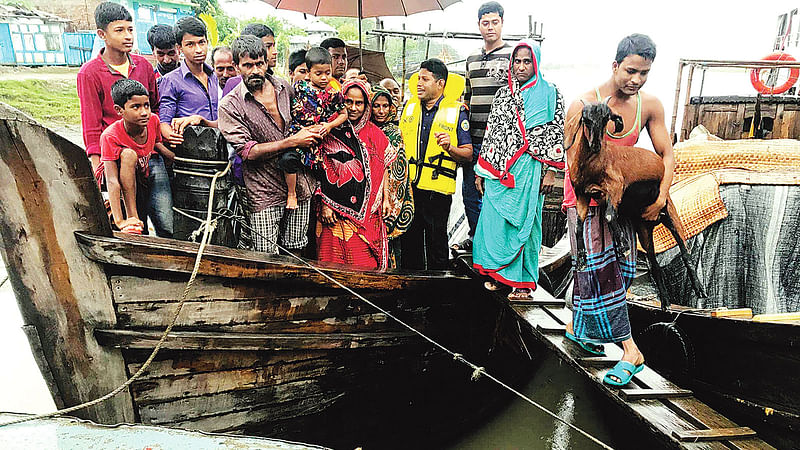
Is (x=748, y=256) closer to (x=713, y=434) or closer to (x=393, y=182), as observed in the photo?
(x=713, y=434)

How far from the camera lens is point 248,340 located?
273 centimetres

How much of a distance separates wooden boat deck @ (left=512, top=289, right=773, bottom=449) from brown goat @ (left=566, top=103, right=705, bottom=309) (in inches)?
20.9

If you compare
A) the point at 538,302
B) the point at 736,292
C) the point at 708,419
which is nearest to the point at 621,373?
the point at 708,419

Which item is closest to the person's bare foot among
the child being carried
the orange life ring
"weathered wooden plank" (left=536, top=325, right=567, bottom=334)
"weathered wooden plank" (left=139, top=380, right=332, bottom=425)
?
the child being carried

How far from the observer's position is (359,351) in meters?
3.22

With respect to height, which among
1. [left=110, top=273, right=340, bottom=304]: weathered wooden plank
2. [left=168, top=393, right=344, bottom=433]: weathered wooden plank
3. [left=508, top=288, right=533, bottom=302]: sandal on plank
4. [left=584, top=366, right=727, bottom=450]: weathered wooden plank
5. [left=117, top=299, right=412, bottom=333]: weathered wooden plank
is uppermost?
[left=110, top=273, right=340, bottom=304]: weathered wooden plank

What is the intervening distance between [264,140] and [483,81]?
2.07 m

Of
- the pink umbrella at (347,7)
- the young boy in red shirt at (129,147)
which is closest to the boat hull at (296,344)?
the young boy in red shirt at (129,147)

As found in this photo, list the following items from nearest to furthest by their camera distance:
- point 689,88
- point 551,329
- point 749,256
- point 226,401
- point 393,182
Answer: point 226,401, point 551,329, point 749,256, point 393,182, point 689,88

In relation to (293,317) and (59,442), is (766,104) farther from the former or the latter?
(59,442)

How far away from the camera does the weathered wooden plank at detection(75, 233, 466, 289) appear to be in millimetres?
2311

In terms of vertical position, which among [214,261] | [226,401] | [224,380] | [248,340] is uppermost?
[214,261]

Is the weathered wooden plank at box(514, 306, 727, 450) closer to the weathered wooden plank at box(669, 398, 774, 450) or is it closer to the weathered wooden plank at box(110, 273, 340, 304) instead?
the weathered wooden plank at box(669, 398, 774, 450)

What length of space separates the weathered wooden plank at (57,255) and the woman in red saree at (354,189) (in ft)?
4.64
